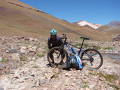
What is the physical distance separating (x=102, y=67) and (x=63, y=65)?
171 cm

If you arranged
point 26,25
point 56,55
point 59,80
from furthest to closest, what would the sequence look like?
point 26,25
point 56,55
point 59,80

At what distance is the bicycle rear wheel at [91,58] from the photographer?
34.9ft

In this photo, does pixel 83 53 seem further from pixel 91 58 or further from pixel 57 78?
pixel 57 78

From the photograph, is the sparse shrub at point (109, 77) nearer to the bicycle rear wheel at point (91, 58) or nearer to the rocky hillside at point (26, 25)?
the bicycle rear wheel at point (91, 58)

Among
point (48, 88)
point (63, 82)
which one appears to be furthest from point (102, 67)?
point (48, 88)

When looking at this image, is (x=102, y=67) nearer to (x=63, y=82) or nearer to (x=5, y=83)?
(x=63, y=82)

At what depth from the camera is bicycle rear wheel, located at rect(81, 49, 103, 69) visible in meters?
10.6

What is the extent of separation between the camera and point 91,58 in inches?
423

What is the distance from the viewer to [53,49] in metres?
10.9

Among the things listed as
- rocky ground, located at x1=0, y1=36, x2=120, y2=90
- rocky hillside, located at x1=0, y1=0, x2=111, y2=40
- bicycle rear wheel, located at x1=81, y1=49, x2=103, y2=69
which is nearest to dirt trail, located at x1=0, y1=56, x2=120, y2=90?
rocky ground, located at x1=0, y1=36, x2=120, y2=90

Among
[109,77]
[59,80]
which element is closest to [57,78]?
[59,80]

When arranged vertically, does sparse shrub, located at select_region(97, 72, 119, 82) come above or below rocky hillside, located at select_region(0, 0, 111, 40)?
below

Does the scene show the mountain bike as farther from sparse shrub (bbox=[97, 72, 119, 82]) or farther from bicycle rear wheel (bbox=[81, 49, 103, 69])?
sparse shrub (bbox=[97, 72, 119, 82])

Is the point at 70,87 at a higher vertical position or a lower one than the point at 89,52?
lower
